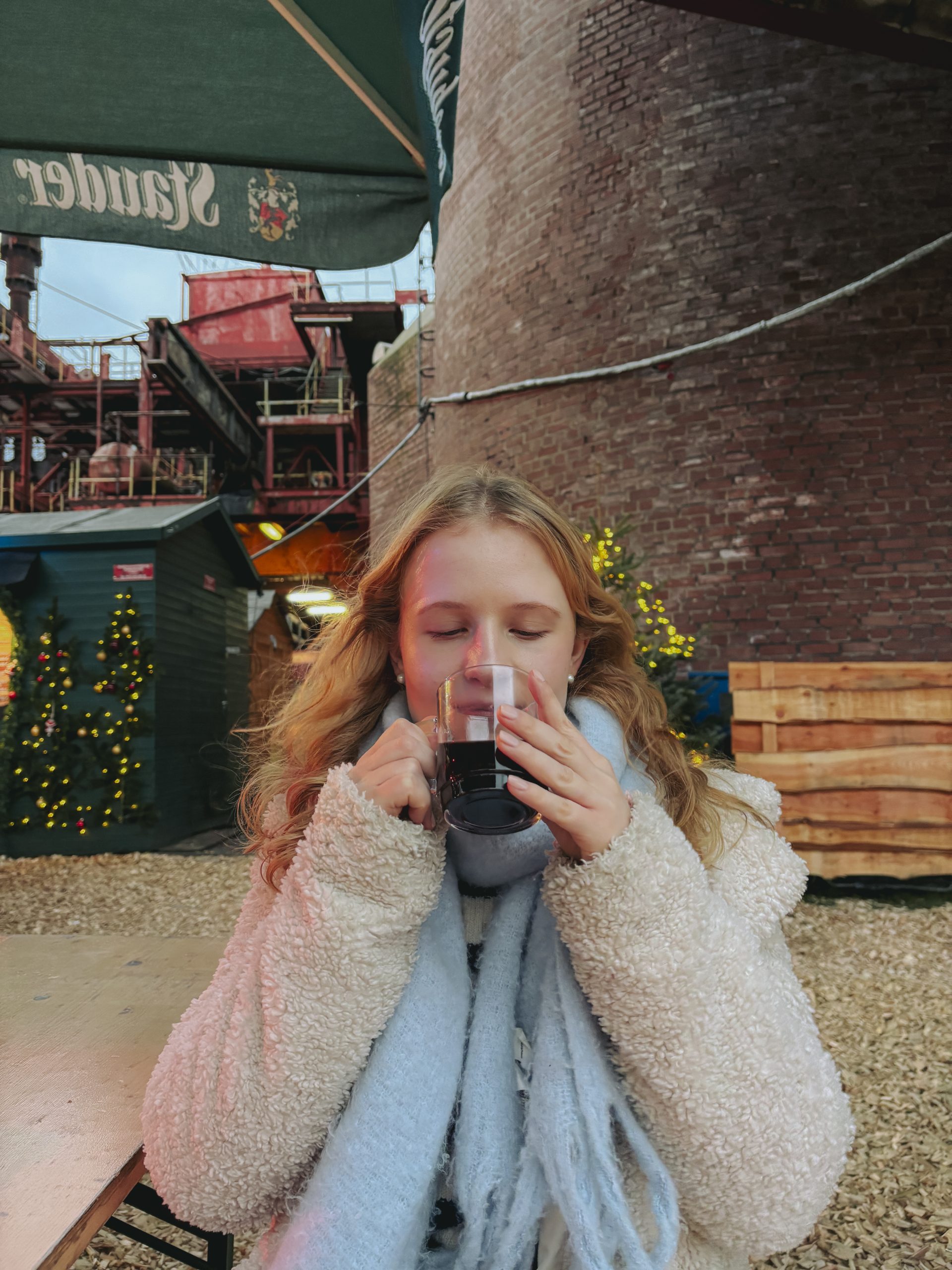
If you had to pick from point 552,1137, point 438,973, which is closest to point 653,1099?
point 552,1137

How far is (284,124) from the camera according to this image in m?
2.01

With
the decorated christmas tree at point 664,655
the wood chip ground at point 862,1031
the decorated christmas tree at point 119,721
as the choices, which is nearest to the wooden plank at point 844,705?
the decorated christmas tree at point 664,655

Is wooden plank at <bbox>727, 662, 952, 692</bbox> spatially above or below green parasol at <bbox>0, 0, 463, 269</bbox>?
below

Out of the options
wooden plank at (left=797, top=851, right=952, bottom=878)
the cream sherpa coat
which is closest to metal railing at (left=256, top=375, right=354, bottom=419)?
wooden plank at (left=797, top=851, right=952, bottom=878)

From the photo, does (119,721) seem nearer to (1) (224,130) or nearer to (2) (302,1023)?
(1) (224,130)

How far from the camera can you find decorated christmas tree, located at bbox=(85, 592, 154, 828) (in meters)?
6.93

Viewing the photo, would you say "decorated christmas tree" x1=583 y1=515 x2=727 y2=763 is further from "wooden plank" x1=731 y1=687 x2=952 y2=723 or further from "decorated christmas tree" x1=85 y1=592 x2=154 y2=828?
"decorated christmas tree" x1=85 y1=592 x2=154 y2=828

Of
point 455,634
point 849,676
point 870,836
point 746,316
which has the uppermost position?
point 746,316

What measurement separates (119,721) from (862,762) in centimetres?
626

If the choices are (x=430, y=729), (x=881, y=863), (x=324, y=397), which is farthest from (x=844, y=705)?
(x=324, y=397)

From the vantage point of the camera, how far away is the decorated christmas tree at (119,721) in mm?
6934

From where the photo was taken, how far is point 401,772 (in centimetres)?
90

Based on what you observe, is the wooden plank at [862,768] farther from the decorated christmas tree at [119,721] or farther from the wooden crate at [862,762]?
the decorated christmas tree at [119,721]

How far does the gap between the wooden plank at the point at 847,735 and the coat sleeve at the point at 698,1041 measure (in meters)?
3.72
